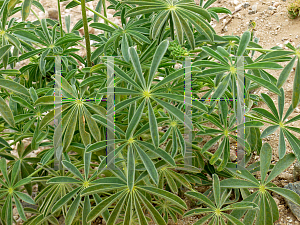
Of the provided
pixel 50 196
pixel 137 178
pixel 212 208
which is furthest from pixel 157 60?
pixel 50 196

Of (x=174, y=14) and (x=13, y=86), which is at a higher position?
(x=174, y=14)

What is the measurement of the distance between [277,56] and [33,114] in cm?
107

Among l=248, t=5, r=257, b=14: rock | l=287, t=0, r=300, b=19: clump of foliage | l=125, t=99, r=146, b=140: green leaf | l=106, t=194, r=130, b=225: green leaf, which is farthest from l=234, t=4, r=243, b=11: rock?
l=106, t=194, r=130, b=225: green leaf

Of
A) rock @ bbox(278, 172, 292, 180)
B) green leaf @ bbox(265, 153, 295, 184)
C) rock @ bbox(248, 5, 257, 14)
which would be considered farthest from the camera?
rock @ bbox(248, 5, 257, 14)

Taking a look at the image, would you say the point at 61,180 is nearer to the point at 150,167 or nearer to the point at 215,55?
the point at 150,167

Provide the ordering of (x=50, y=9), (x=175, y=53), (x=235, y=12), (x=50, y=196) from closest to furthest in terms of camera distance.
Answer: (x=175, y=53)
(x=50, y=196)
(x=235, y=12)
(x=50, y=9)

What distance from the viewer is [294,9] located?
2.58 meters

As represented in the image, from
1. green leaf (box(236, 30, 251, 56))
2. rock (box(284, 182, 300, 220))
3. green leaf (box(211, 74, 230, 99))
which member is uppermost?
green leaf (box(236, 30, 251, 56))

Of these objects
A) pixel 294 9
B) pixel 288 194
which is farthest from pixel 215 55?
pixel 294 9

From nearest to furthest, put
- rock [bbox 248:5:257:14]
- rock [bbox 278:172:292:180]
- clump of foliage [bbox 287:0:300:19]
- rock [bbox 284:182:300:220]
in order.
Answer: rock [bbox 284:182:300:220] < rock [bbox 278:172:292:180] < clump of foliage [bbox 287:0:300:19] < rock [bbox 248:5:257:14]

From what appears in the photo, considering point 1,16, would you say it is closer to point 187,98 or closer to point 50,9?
point 187,98

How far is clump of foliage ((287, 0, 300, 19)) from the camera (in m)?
2.56

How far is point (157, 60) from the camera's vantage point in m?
1.10

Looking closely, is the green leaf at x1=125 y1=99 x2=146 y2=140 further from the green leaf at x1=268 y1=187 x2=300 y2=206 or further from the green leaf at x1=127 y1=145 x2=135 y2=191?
the green leaf at x1=268 y1=187 x2=300 y2=206
